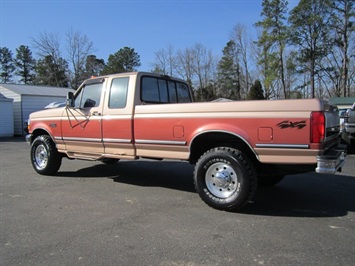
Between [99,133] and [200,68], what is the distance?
59.6 m

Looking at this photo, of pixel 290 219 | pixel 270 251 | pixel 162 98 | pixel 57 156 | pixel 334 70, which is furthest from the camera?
pixel 334 70

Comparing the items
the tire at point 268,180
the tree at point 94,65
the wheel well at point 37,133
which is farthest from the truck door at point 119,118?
the tree at point 94,65

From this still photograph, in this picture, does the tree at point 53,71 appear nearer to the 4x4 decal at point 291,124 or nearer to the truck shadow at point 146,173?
the truck shadow at point 146,173

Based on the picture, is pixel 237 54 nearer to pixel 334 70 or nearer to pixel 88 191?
pixel 334 70

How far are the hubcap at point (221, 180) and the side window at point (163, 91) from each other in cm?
207

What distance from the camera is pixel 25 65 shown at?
242ft

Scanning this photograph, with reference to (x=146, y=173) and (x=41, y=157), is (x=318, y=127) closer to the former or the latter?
(x=146, y=173)

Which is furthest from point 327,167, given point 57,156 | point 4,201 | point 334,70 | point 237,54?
point 237,54

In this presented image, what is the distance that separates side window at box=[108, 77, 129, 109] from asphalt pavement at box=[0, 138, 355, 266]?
163 centimetres

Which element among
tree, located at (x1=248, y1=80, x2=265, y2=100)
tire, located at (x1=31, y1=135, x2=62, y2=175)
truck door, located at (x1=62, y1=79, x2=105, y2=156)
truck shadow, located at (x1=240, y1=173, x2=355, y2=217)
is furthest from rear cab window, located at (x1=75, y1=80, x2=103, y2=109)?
tree, located at (x1=248, y1=80, x2=265, y2=100)

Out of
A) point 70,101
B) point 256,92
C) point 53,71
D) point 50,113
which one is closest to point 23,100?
point 50,113

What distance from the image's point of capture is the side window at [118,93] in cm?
638

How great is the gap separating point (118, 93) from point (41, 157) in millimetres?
2950

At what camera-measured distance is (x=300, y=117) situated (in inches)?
176
